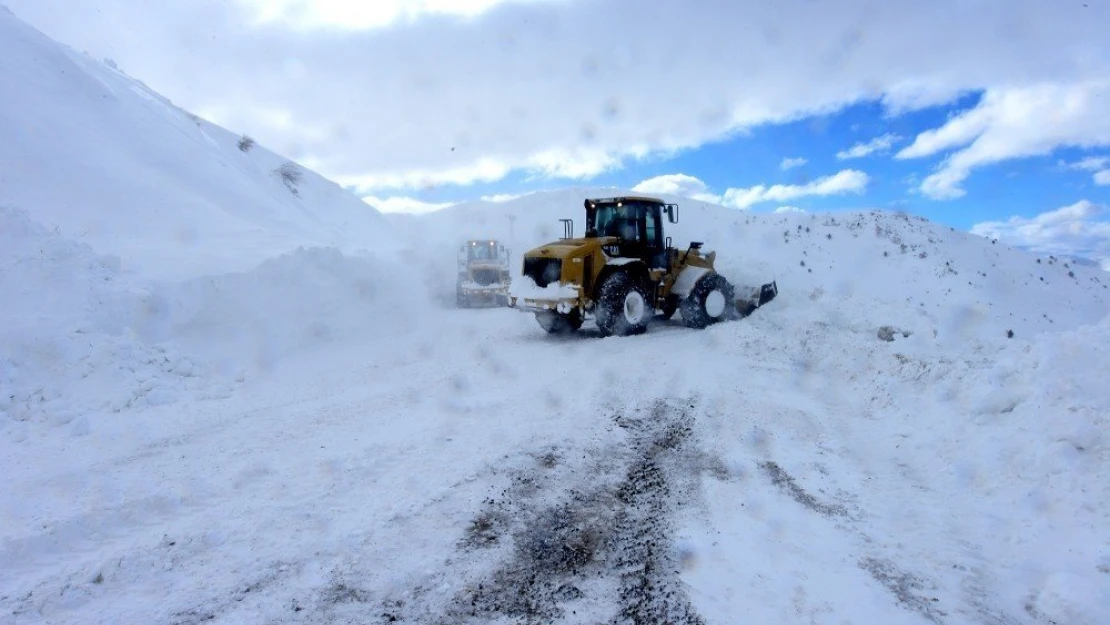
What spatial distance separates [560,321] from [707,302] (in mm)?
2996

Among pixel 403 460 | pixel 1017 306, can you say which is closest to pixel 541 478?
pixel 403 460

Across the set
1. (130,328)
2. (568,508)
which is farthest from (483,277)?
(568,508)

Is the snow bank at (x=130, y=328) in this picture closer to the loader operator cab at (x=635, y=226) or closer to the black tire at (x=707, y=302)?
the loader operator cab at (x=635, y=226)

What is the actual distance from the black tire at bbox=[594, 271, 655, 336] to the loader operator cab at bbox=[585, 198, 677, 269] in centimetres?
92

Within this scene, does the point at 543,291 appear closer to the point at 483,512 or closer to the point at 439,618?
the point at 483,512

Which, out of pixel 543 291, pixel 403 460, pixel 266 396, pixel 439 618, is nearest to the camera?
pixel 439 618

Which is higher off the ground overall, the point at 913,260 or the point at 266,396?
the point at 913,260

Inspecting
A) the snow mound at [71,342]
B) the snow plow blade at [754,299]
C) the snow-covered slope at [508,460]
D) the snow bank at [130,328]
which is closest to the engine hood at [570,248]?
the snow-covered slope at [508,460]

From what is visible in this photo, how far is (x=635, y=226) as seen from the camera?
12.2 m

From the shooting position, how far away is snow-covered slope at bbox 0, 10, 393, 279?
1137 centimetres

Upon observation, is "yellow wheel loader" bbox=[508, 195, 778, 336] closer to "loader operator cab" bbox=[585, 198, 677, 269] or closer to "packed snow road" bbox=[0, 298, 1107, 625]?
"loader operator cab" bbox=[585, 198, 677, 269]

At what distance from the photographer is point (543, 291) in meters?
11.1

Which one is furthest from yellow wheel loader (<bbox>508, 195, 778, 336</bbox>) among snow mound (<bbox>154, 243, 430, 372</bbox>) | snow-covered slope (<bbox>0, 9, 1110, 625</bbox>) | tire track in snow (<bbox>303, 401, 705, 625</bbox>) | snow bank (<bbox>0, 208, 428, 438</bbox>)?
tire track in snow (<bbox>303, 401, 705, 625</bbox>)

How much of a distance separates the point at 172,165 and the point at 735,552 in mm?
19467
